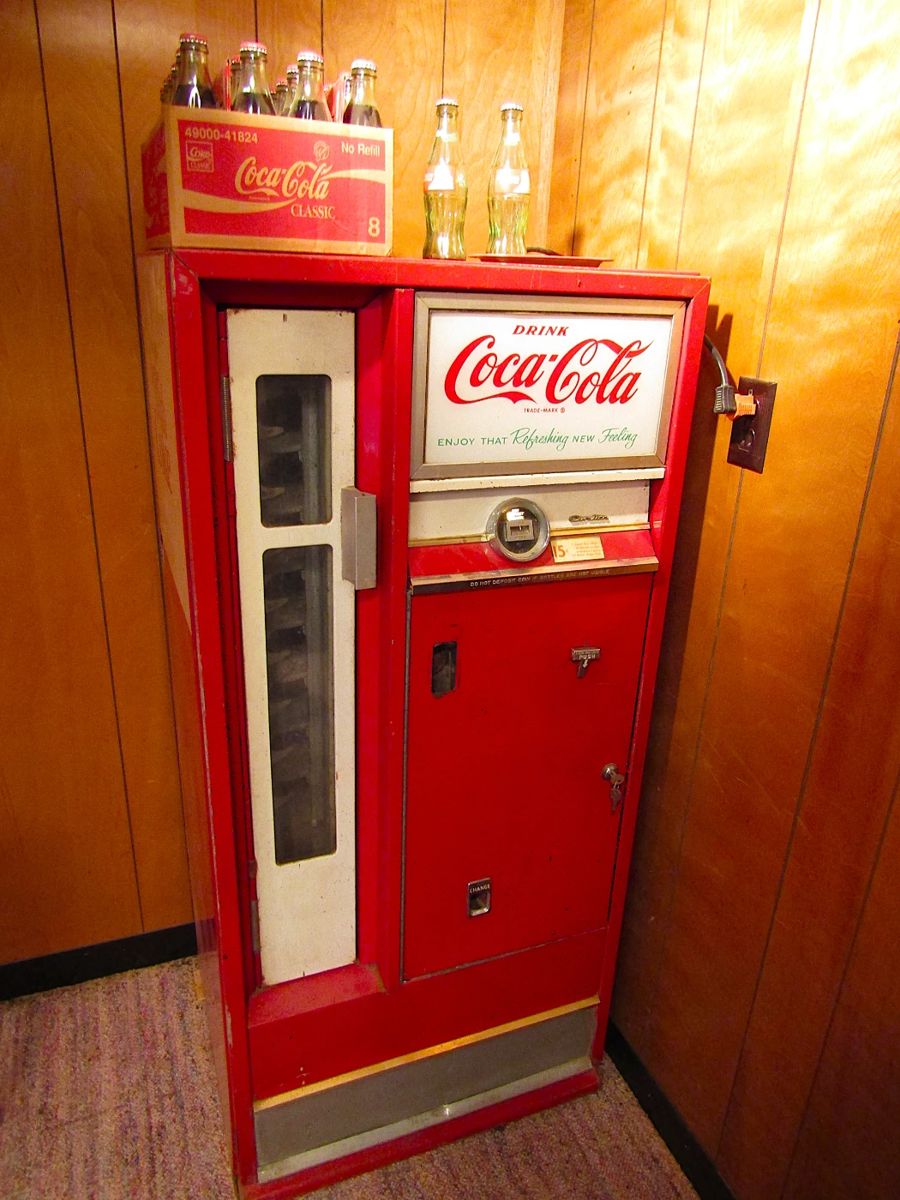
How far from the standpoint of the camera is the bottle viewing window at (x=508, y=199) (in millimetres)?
1685

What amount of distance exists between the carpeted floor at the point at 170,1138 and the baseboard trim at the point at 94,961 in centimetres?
8

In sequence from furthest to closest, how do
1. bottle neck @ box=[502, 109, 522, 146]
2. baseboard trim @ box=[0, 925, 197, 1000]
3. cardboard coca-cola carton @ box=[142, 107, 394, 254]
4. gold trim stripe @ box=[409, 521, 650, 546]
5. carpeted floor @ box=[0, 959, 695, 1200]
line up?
baseboard trim @ box=[0, 925, 197, 1000], carpeted floor @ box=[0, 959, 695, 1200], bottle neck @ box=[502, 109, 522, 146], gold trim stripe @ box=[409, 521, 650, 546], cardboard coca-cola carton @ box=[142, 107, 394, 254]

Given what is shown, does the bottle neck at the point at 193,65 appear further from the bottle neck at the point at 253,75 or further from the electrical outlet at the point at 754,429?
the electrical outlet at the point at 754,429

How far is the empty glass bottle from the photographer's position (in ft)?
5.20

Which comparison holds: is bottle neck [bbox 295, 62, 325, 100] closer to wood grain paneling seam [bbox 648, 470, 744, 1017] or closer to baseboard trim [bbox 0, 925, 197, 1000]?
wood grain paneling seam [bbox 648, 470, 744, 1017]

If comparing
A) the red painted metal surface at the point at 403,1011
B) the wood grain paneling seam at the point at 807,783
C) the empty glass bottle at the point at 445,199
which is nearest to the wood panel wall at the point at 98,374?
the empty glass bottle at the point at 445,199

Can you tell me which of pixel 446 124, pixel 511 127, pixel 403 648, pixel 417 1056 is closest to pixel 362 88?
pixel 446 124

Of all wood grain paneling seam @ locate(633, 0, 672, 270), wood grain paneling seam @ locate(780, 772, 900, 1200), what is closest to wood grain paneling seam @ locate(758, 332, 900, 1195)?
wood grain paneling seam @ locate(780, 772, 900, 1200)

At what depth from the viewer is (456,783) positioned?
1565 millimetres

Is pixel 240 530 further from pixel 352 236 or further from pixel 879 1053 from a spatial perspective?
pixel 879 1053

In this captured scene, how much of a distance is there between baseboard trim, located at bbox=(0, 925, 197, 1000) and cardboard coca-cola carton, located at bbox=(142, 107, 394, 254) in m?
1.82

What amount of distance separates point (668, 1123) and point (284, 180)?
1980 millimetres

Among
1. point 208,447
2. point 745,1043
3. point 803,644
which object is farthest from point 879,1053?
point 208,447

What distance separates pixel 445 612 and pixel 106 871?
1318 millimetres
